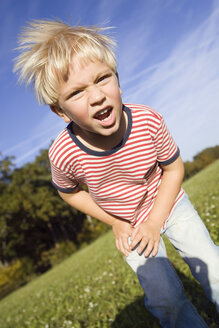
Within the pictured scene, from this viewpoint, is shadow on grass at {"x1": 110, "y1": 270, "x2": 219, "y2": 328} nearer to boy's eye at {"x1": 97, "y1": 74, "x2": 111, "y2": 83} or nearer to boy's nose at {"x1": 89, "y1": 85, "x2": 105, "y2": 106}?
boy's nose at {"x1": 89, "y1": 85, "x2": 105, "y2": 106}

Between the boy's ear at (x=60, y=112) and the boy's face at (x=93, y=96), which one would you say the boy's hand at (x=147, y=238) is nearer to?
the boy's face at (x=93, y=96)

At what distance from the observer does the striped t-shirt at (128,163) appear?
2363mm

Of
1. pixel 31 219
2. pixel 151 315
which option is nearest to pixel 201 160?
pixel 31 219

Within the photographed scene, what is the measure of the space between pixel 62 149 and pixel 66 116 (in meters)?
0.32

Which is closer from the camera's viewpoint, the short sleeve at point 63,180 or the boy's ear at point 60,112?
the boy's ear at point 60,112

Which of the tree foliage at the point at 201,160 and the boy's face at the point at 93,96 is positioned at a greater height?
the boy's face at the point at 93,96

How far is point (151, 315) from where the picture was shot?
333cm

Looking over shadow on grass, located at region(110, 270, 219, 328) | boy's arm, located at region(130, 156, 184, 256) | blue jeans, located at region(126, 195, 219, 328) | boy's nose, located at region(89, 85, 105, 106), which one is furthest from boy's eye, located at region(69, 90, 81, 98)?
shadow on grass, located at region(110, 270, 219, 328)

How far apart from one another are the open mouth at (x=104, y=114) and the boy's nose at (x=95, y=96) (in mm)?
84

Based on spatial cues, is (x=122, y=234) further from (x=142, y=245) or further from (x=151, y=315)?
(x=151, y=315)

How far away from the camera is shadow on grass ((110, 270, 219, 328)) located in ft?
9.36

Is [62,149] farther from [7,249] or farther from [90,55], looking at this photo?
[7,249]

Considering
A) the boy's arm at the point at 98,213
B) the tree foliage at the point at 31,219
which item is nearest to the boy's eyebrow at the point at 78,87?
the boy's arm at the point at 98,213

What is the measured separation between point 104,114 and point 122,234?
3.67 feet
